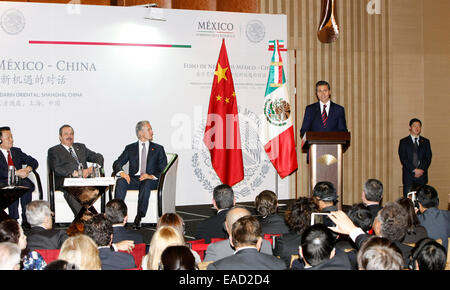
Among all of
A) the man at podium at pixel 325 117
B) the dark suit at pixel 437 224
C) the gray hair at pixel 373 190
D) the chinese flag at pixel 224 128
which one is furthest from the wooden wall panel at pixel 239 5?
the dark suit at pixel 437 224

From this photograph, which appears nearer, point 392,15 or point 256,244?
point 256,244

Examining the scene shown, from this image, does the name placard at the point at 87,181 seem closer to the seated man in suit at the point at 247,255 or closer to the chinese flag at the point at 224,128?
the chinese flag at the point at 224,128

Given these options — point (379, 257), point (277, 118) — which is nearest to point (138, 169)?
point (277, 118)

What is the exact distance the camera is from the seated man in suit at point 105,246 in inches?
125

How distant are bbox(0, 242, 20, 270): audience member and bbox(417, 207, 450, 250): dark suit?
2.98 meters

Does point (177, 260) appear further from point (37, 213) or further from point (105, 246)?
point (37, 213)

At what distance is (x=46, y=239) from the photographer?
3738 mm

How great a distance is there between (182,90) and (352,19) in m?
3.16

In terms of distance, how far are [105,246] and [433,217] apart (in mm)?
2427

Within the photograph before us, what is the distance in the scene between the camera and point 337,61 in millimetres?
9148

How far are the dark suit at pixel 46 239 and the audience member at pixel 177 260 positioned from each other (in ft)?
5.26

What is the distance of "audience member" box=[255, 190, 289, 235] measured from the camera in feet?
14.3
